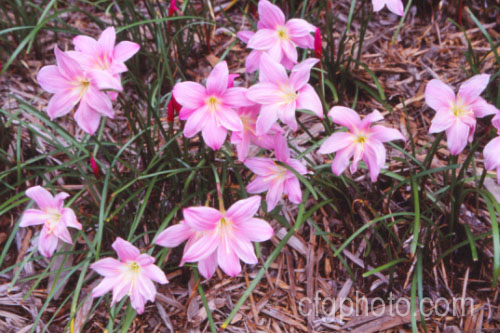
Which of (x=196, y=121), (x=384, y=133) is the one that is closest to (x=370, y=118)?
(x=384, y=133)

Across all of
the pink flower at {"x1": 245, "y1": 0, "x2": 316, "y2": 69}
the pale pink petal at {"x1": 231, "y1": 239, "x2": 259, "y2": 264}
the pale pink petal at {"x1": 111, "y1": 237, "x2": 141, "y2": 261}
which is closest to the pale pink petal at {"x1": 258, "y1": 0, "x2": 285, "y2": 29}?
the pink flower at {"x1": 245, "y1": 0, "x2": 316, "y2": 69}

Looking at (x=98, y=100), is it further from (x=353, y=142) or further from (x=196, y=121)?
(x=353, y=142)

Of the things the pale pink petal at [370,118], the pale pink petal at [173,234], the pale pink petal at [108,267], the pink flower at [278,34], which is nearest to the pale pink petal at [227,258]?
the pale pink petal at [173,234]

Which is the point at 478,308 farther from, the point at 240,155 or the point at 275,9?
the point at 275,9

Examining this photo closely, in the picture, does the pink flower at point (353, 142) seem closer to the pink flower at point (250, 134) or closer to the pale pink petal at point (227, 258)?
the pink flower at point (250, 134)

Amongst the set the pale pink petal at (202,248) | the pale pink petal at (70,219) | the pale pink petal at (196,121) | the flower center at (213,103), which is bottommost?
the pale pink petal at (70,219)

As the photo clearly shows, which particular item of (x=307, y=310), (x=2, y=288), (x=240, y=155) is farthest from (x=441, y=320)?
(x=2, y=288)
